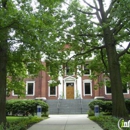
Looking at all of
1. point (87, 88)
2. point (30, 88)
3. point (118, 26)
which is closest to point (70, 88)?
point (87, 88)

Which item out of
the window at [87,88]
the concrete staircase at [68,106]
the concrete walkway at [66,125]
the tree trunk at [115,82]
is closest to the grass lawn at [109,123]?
the concrete walkway at [66,125]

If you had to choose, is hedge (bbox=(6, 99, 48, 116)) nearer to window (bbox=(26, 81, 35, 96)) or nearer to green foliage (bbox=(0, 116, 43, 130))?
green foliage (bbox=(0, 116, 43, 130))

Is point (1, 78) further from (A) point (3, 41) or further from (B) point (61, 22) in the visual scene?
(B) point (61, 22)

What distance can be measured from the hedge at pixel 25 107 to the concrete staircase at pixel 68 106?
496 centimetres

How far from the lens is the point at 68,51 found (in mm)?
15883

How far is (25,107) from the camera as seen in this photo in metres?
20.2

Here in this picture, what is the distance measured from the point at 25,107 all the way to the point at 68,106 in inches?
328

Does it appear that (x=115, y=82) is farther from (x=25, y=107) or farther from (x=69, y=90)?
(x=69, y=90)

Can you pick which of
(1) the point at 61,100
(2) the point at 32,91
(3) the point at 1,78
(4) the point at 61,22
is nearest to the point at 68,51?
(4) the point at 61,22

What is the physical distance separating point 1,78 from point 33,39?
2.74m

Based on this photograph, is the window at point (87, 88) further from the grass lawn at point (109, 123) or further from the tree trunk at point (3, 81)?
the tree trunk at point (3, 81)

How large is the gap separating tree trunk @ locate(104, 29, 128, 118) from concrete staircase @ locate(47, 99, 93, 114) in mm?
12970

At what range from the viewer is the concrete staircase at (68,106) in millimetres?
25000

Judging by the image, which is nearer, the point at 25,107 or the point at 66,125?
the point at 66,125
